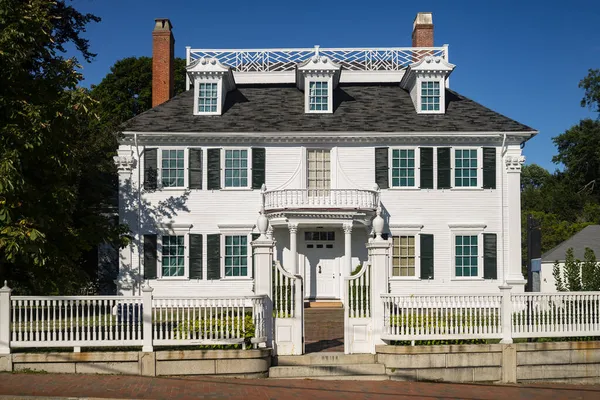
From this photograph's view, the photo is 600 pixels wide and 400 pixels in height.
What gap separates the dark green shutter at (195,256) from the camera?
76.5 feet

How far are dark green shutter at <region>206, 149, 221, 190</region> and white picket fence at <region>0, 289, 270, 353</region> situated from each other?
11356 millimetres

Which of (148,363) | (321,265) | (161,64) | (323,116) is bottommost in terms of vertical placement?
(148,363)

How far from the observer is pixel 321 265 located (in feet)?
79.4

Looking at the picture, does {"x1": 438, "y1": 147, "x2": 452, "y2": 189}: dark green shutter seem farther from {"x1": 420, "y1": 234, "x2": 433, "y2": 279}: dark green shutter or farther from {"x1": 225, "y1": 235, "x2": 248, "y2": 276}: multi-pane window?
{"x1": 225, "y1": 235, "x2": 248, "y2": 276}: multi-pane window

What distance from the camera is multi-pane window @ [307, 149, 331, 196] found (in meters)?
24.0

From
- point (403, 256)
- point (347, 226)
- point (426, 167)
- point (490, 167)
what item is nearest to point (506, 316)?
point (347, 226)

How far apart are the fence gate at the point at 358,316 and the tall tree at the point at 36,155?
19.9ft

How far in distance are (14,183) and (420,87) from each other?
16619 millimetres

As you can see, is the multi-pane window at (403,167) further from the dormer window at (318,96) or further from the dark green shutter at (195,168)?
the dark green shutter at (195,168)

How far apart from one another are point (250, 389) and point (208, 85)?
1579cm

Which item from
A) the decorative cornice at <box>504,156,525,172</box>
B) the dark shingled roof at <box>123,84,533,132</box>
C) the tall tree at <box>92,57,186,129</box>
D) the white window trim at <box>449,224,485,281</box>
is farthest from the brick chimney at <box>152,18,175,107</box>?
the tall tree at <box>92,57,186,129</box>

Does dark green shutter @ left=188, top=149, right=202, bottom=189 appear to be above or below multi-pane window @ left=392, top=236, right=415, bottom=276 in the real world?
above

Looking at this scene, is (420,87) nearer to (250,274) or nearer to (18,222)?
(250,274)

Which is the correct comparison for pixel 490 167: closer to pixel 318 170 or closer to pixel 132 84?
pixel 318 170
